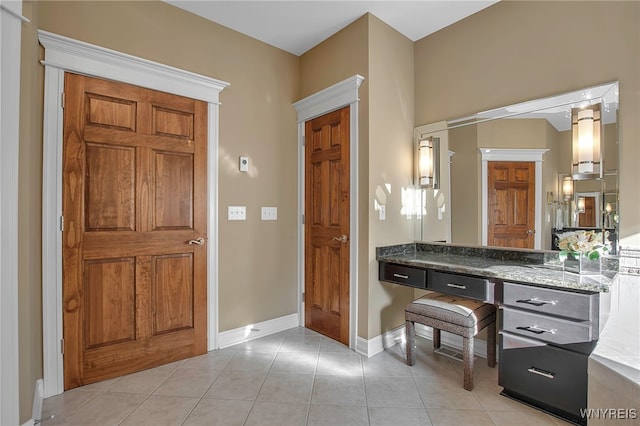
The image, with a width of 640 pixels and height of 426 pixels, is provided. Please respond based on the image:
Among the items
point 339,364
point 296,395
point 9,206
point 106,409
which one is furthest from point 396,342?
point 9,206

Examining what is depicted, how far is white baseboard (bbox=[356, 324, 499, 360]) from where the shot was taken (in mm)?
2566

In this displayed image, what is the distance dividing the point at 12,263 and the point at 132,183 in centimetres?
92

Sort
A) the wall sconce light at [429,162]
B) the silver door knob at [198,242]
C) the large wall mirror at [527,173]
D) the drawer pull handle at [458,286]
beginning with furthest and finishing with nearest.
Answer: the wall sconce light at [429,162] → the silver door knob at [198,242] → the drawer pull handle at [458,286] → the large wall mirror at [527,173]

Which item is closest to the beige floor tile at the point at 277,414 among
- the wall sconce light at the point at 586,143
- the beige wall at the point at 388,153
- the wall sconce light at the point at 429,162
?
the beige wall at the point at 388,153

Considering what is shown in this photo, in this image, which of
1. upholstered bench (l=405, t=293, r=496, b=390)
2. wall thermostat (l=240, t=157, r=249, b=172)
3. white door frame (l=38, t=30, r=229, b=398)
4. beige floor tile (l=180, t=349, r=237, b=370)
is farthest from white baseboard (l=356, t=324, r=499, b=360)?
white door frame (l=38, t=30, r=229, b=398)

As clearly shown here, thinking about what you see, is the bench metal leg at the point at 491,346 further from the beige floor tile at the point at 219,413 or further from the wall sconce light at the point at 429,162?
the beige floor tile at the point at 219,413

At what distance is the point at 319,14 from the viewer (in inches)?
102

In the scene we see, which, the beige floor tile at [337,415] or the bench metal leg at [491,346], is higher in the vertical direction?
the bench metal leg at [491,346]

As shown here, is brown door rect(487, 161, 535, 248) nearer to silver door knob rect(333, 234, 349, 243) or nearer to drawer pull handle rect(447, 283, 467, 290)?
drawer pull handle rect(447, 283, 467, 290)

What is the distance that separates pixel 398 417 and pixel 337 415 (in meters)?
0.35

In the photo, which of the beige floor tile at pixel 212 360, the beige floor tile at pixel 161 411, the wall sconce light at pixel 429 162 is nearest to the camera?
the beige floor tile at pixel 161 411

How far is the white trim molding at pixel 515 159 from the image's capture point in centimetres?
229

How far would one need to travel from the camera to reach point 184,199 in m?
2.51

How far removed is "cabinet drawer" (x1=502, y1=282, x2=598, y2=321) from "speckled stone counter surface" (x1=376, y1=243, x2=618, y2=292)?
4cm
